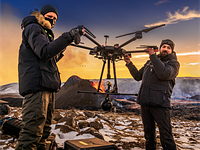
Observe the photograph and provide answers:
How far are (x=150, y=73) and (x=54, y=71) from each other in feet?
6.09

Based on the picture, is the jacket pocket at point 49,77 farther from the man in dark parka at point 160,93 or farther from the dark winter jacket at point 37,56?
the man in dark parka at point 160,93

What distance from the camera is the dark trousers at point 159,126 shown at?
8.66 ft

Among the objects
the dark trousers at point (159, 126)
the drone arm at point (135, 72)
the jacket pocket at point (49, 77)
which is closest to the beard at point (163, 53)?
the drone arm at point (135, 72)

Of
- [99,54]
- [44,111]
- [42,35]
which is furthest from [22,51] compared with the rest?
[99,54]

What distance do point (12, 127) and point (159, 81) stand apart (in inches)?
130

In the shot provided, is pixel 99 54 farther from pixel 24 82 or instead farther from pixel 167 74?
pixel 24 82

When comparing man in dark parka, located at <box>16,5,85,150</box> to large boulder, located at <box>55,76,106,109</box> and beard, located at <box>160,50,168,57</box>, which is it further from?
large boulder, located at <box>55,76,106,109</box>

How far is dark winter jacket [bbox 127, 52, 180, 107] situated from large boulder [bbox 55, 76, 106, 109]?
7.69 m

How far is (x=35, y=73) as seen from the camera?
1.95 meters

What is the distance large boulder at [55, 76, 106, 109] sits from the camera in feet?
35.7

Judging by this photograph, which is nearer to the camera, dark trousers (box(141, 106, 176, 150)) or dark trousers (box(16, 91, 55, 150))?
dark trousers (box(16, 91, 55, 150))

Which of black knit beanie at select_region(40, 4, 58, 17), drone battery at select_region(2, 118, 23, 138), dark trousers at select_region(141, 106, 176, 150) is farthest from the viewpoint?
drone battery at select_region(2, 118, 23, 138)

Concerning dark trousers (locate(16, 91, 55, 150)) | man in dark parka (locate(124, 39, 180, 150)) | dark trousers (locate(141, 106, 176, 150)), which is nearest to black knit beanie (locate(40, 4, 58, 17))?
dark trousers (locate(16, 91, 55, 150))

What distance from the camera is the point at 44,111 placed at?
1.97 m
